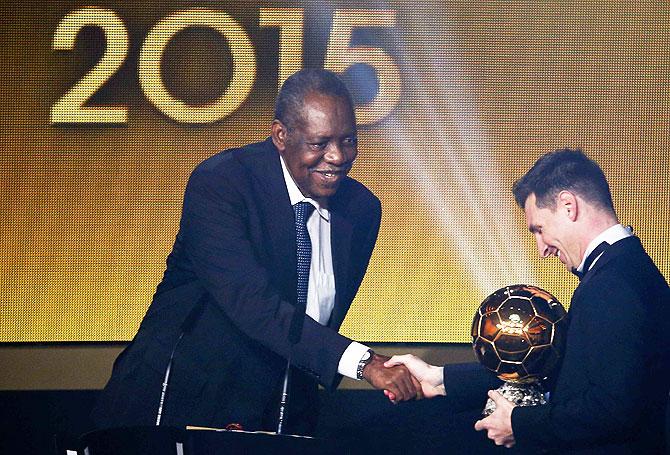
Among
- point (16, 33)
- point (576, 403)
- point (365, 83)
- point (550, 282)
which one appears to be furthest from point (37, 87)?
point (576, 403)

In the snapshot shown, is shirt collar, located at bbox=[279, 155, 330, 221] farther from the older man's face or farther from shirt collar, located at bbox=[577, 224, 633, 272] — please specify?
shirt collar, located at bbox=[577, 224, 633, 272]

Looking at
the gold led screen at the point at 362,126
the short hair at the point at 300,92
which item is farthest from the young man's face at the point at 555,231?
the gold led screen at the point at 362,126

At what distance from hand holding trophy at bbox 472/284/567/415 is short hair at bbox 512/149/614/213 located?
0.32m

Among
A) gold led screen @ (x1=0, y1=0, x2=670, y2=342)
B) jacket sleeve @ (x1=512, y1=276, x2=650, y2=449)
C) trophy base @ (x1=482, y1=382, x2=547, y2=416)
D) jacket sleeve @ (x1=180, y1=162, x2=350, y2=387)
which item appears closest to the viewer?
jacket sleeve @ (x1=512, y1=276, x2=650, y2=449)

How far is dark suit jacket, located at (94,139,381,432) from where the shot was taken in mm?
3295

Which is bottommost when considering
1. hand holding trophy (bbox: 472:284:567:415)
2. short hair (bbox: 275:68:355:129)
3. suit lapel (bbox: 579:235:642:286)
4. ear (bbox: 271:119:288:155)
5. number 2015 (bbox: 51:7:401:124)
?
hand holding trophy (bbox: 472:284:567:415)

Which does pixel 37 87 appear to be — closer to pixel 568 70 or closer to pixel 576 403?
pixel 568 70

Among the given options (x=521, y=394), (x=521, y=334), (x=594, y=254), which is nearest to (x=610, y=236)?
(x=594, y=254)

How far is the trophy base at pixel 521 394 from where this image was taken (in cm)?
280

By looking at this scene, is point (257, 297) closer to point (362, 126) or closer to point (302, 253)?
point (302, 253)

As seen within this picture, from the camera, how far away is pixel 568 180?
9.45 ft

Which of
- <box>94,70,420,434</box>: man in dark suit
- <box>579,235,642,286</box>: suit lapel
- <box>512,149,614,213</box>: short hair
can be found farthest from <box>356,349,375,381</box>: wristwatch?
<box>579,235,642,286</box>: suit lapel

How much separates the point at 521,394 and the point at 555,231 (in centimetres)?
48

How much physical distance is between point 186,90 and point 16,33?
31.9 inches
